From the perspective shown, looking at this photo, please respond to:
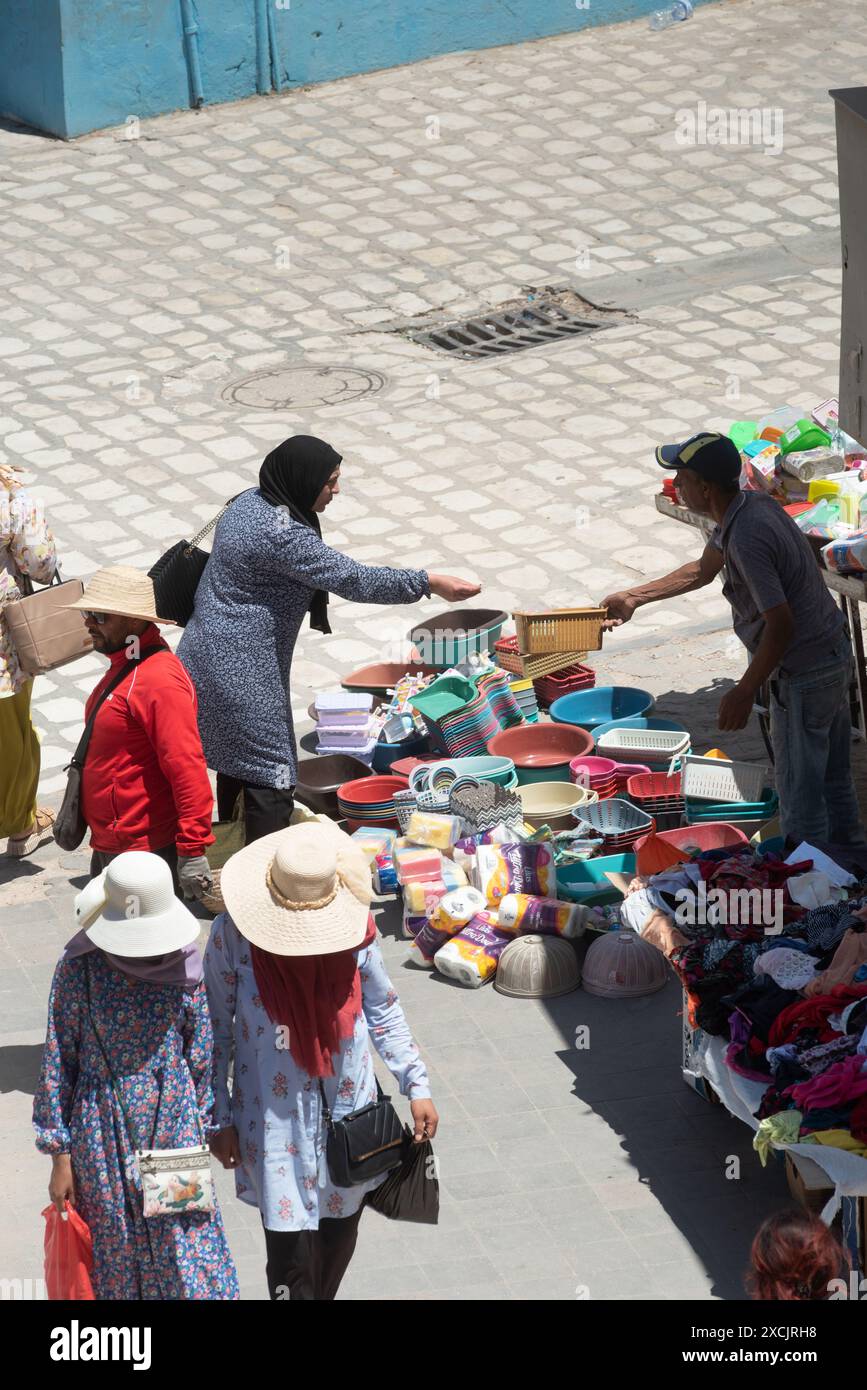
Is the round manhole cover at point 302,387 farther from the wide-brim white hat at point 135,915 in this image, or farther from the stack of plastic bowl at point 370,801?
Result: the wide-brim white hat at point 135,915

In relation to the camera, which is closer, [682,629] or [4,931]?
[4,931]

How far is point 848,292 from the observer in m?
6.01

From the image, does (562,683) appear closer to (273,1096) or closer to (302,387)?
(273,1096)

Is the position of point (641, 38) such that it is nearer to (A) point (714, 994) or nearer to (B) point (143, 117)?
(B) point (143, 117)

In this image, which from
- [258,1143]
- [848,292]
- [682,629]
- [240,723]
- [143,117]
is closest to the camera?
[258,1143]

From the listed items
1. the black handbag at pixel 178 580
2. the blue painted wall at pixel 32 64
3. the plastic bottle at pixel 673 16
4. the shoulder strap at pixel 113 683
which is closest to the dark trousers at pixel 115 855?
the shoulder strap at pixel 113 683

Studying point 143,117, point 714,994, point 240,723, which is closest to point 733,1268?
point 714,994

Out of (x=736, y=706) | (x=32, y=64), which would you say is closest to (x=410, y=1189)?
(x=736, y=706)

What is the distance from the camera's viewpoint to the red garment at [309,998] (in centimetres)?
428

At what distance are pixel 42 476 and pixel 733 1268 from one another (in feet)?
24.7

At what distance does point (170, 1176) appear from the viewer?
4.26m

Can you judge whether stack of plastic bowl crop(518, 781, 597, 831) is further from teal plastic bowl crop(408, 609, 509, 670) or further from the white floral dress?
the white floral dress

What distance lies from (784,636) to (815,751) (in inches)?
21.6

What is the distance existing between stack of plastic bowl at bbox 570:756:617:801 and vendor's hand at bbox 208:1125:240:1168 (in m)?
3.40
